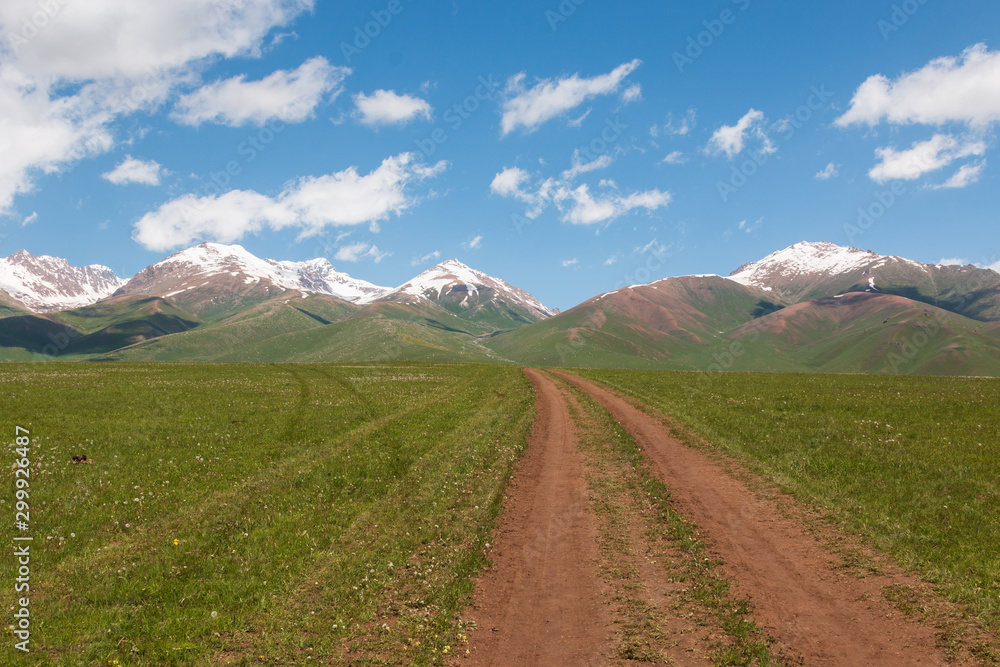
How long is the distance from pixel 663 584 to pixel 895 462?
15958 millimetres

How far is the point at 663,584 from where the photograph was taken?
1125 centimetres

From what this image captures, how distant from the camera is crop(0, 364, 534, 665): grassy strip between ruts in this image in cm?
951

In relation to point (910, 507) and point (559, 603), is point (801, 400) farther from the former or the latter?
point (559, 603)

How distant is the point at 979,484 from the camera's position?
17500 mm

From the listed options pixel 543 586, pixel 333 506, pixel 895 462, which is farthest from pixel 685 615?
pixel 895 462

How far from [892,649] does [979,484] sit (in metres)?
13.3

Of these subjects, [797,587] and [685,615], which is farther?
[797,587]

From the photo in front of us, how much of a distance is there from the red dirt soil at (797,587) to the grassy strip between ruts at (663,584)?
0.54 metres

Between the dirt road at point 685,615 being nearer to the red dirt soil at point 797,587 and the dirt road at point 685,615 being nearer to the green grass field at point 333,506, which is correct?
the red dirt soil at point 797,587

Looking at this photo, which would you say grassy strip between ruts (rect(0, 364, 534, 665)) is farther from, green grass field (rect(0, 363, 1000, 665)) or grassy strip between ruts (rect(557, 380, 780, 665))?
grassy strip between ruts (rect(557, 380, 780, 665))

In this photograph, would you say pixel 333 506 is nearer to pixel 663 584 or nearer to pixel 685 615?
pixel 663 584

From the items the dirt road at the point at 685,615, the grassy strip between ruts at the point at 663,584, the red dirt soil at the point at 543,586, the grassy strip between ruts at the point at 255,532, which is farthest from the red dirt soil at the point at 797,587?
the grassy strip between ruts at the point at 255,532

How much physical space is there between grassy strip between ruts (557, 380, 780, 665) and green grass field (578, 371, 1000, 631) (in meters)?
5.17

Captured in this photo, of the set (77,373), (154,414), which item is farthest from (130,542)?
(77,373)
